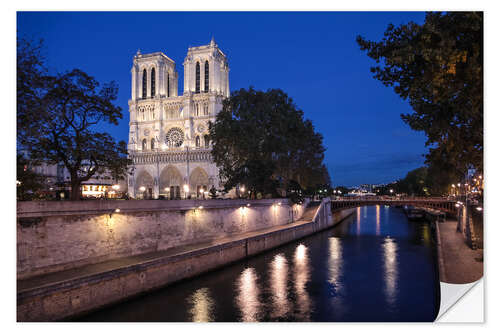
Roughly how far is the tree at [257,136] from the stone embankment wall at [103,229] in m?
7.37

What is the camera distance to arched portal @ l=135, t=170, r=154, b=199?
60.2 meters

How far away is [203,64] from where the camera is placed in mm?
60500

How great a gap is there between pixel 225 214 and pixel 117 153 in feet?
30.5

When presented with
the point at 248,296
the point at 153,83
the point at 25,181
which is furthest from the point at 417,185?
the point at 25,181

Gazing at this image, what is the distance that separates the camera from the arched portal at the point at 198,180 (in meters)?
58.6

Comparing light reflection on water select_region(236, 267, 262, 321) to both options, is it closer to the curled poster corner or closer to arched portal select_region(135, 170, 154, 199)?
the curled poster corner

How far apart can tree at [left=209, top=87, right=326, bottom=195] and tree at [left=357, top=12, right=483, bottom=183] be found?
715 inches

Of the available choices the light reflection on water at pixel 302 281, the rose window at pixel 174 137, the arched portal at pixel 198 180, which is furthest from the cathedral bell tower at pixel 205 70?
the light reflection on water at pixel 302 281

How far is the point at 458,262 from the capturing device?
15609 mm

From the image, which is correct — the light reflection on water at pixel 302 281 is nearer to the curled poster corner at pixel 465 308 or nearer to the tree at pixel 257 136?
the curled poster corner at pixel 465 308

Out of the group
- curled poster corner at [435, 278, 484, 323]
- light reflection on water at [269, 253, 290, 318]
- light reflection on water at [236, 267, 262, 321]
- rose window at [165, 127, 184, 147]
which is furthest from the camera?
rose window at [165, 127, 184, 147]

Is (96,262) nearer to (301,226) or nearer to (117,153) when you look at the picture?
(117,153)

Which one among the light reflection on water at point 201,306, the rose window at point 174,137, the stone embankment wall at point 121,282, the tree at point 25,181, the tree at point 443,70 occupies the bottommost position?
the light reflection on water at point 201,306

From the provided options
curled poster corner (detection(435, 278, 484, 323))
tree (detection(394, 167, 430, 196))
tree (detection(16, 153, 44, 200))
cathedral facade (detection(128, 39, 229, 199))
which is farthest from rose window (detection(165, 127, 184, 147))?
curled poster corner (detection(435, 278, 484, 323))
